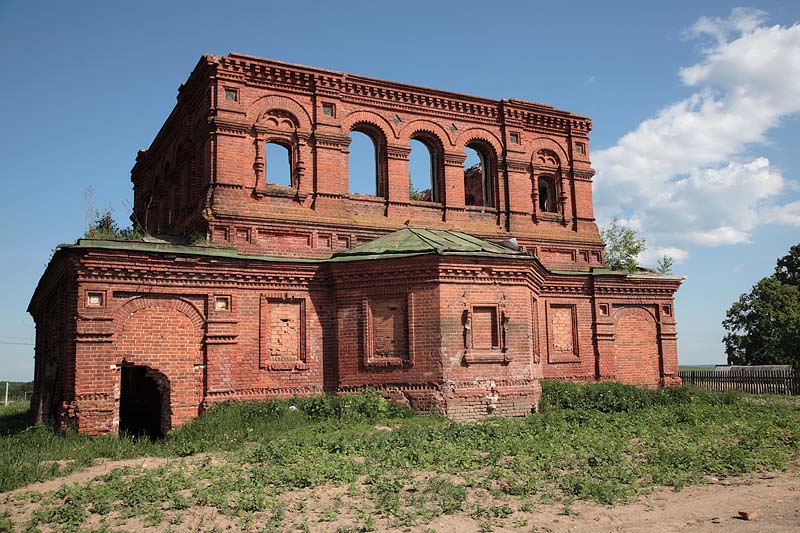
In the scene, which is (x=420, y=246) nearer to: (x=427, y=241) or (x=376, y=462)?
(x=427, y=241)

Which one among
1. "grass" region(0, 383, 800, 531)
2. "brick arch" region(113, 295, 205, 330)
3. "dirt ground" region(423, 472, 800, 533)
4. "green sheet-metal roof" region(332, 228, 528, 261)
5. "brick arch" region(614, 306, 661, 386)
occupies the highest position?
"green sheet-metal roof" region(332, 228, 528, 261)

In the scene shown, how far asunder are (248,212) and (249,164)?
1.33m

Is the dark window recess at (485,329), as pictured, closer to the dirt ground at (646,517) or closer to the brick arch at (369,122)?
the brick arch at (369,122)

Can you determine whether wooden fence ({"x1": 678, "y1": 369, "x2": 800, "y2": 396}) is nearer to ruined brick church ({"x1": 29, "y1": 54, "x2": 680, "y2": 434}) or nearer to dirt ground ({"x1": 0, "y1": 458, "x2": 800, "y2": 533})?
ruined brick church ({"x1": 29, "y1": 54, "x2": 680, "y2": 434})

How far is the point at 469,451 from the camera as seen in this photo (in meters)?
10.6

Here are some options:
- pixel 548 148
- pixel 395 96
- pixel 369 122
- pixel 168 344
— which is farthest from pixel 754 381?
pixel 168 344

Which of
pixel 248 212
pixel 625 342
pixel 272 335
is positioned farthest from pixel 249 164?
pixel 625 342

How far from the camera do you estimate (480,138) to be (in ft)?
64.1

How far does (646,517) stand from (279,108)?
518 inches

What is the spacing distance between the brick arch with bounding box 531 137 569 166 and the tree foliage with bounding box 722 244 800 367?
20.7 metres

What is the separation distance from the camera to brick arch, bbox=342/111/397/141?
1775 cm

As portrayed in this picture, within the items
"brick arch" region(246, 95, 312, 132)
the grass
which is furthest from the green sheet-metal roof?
"brick arch" region(246, 95, 312, 132)

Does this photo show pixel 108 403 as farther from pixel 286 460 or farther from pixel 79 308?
pixel 286 460

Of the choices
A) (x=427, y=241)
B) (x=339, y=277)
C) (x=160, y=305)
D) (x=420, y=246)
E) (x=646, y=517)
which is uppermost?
(x=427, y=241)
